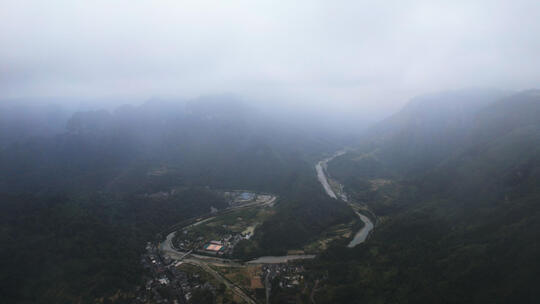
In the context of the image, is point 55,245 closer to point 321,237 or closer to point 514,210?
point 321,237

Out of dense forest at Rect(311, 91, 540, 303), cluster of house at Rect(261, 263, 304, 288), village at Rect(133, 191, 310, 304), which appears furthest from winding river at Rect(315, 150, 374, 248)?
village at Rect(133, 191, 310, 304)

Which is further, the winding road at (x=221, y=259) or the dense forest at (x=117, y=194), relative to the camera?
the winding road at (x=221, y=259)

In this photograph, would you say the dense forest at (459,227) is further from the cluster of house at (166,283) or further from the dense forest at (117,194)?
the cluster of house at (166,283)

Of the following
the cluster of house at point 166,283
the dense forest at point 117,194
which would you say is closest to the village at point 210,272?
the cluster of house at point 166,283

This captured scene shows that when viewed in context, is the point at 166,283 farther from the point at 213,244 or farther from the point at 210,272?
the point at 213,244

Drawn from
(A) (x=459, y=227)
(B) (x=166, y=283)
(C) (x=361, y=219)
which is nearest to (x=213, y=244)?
(B) (x=166, y=283)

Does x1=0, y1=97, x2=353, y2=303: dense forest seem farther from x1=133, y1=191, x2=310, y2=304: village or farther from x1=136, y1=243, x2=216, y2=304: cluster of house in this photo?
x1=133, y1=191, x2=310, y2=304: village
